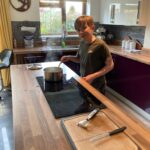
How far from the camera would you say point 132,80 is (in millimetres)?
2840

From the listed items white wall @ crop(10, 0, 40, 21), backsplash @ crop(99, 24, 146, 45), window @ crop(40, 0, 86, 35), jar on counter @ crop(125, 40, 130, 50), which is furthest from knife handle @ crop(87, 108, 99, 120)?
window @ crop(40, 0, 86, 35)

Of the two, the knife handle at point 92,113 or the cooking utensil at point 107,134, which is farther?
the knife handle at point 92,113

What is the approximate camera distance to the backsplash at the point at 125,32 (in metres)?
3.29

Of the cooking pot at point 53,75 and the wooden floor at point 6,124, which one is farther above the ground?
the cooking pot at point 53,75

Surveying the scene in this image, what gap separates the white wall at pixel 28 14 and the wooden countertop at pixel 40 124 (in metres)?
2.51

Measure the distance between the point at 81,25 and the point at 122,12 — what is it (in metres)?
1.94

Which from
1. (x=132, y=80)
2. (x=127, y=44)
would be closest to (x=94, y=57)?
(x=132, y=80)

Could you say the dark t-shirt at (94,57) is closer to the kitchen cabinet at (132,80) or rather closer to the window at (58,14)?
the kitchen cabinet at (132,80)

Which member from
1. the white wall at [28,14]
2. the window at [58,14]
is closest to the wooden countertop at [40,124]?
the white wall at [28,14]

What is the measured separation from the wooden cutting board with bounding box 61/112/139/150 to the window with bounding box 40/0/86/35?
328cm

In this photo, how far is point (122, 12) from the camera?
3.22 m

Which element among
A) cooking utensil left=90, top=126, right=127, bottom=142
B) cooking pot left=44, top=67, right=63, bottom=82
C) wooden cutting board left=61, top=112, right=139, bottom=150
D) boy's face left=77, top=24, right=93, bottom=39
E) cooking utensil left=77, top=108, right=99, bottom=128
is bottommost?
wooden cutting board left=61, top=112, right=139, bottom=150

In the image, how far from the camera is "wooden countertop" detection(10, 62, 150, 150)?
845 millimetres

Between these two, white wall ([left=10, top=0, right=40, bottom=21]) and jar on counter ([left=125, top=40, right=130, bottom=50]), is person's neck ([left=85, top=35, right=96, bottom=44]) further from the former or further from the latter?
white wall ([left=10, top=0, right=40, bottom=21])
